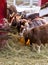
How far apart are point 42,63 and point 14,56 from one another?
153mm

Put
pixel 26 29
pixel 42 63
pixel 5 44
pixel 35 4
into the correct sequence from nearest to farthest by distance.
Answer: pixel 42 63 < pixel 5 44 < pixel 26 29 < pixel 35 4

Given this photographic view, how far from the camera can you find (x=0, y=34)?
1268 millimetres

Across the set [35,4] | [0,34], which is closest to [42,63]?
[0,34]

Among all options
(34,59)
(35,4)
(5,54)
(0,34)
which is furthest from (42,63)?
(35,4)

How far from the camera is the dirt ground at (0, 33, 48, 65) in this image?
34.1 inches

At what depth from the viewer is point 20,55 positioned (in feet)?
3.16

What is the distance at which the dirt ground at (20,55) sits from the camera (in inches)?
A: 34.1

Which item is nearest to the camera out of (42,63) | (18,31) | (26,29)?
(42,63)

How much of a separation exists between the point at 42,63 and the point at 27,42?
281mm

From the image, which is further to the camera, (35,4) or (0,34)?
(35,4)

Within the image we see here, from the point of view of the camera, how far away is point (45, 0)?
1422 mm

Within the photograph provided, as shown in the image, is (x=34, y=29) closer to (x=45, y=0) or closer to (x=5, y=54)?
(x=5, y=54)

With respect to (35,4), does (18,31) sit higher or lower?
lower

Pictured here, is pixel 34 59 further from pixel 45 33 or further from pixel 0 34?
pixel 0 34
